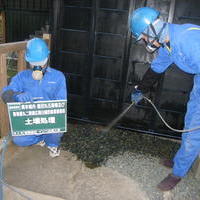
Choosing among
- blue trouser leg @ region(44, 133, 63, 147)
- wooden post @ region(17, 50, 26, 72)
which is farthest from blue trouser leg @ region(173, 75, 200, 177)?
wooden post @ region(17, 50, 26, 72)

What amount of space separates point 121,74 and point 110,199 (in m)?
2.24

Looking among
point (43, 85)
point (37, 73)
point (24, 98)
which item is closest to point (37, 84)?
point (43, 85)

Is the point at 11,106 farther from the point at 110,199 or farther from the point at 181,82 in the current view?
the point at 181,82

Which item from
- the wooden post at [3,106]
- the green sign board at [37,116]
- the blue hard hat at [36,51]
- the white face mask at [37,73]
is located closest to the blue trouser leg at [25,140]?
the wooden post at [3,106]

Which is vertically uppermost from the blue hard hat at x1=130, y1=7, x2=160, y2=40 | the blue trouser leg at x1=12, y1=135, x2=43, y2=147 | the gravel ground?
the blue hard hat at x1=130, y1=7, x2=160, y2=40

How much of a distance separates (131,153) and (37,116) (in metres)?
1.67

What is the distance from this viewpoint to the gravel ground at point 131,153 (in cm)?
294

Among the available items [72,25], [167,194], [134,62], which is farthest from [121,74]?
[167,194]

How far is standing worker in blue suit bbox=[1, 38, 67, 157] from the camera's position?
2649 mm

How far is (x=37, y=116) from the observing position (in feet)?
8.45

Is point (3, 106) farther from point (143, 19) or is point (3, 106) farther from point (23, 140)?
point (143, 19)

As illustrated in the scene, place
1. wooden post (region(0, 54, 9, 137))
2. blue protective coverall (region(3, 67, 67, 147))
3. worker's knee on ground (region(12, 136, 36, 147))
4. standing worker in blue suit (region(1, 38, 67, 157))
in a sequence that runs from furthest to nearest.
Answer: worker's knee on ground (region(12, 136, 36, 147))
wooden post (region(0, 54, 9, 137))
blue protective coverall (region(3, 67, 67, 147))
standing worker in blue suit (region(1, 38, 67, 157))

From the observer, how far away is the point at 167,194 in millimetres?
2824

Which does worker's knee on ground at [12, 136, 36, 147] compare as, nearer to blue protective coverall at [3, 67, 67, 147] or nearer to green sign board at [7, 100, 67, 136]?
blue protective coverall at [3, 67, 67, 147]
